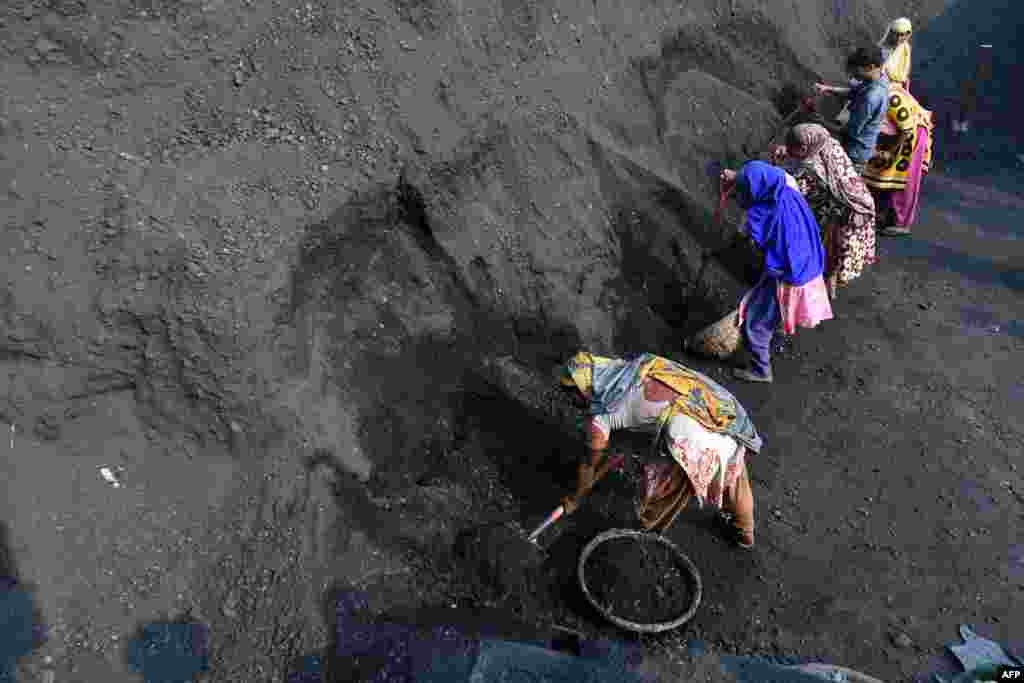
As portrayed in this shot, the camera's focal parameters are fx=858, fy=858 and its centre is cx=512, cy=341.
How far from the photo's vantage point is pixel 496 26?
18.0 feet

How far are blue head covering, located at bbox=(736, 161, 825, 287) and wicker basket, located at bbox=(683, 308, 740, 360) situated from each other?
437 mm

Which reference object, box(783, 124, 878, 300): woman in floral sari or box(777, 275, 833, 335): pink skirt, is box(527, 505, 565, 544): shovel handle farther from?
box(783, 124, 878, 300): woman in floral sari

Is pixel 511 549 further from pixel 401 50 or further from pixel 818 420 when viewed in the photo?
pixel 401 50

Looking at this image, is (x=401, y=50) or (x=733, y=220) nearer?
(x=401, y=50)

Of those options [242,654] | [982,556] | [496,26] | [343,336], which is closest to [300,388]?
[343,336]

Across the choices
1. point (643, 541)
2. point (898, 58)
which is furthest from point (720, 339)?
point (898, 58)

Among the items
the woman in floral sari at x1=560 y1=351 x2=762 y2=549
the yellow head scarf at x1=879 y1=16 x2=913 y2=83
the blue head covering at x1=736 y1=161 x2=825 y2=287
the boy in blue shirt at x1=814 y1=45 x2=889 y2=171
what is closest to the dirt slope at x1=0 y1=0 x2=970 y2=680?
the woman in floral sari at x1=560 y1=351 x2=762 y2=549

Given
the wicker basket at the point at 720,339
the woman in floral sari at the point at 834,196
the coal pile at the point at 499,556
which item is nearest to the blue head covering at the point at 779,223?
the wicker basket at the point at 720,339

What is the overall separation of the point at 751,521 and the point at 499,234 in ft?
7.01

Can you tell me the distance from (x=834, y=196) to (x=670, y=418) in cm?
265

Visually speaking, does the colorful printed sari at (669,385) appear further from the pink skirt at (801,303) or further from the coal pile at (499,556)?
the pink skirt at (801,303)

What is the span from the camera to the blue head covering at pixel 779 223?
4867 millimetres

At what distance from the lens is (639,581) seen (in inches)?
158

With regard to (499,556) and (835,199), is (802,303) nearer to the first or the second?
(835,199)
